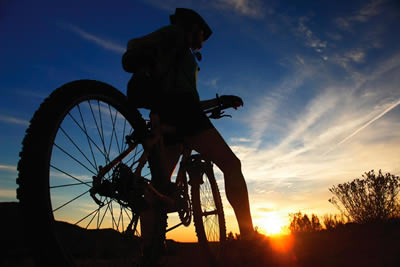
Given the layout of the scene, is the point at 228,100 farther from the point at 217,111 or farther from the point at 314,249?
the point at 314,249

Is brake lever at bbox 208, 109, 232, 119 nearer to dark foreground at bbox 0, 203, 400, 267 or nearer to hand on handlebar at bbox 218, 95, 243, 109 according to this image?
hand on handlebar at bbox 218, 95, 243, 109

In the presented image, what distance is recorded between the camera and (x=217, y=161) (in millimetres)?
2428

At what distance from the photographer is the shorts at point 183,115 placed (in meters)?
2.30

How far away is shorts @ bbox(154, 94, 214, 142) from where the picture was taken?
2.30 metres

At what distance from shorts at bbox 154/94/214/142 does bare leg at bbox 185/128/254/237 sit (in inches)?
3.6

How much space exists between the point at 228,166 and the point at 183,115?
702 millimetres

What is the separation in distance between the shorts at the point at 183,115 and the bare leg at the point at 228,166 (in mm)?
91

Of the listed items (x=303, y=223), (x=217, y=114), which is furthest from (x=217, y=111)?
(x=303, y=223)

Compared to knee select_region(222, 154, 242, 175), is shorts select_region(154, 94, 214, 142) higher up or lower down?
higher up

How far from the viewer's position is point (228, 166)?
95.7 inches

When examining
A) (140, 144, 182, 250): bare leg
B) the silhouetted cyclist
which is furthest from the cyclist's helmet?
(140, 144, 182, 250): bare leg

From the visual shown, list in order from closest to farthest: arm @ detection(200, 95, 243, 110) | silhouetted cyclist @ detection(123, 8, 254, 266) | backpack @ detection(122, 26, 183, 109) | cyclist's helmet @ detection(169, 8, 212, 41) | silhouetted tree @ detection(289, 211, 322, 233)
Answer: backpack @ detection(122, 26, 183, 109) → silhouetted cyclist @ detection(123, 8, 254, 266) → cyclist's helmet @ detection(169, 8, 212, 41) → arm @ detection(200, 95, 243, 110) → silhouetted tree @ detection(289, 211, 322, 233)

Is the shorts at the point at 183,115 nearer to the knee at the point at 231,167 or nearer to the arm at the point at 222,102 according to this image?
the knee at the point at 231,167

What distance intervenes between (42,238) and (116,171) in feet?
2.43
